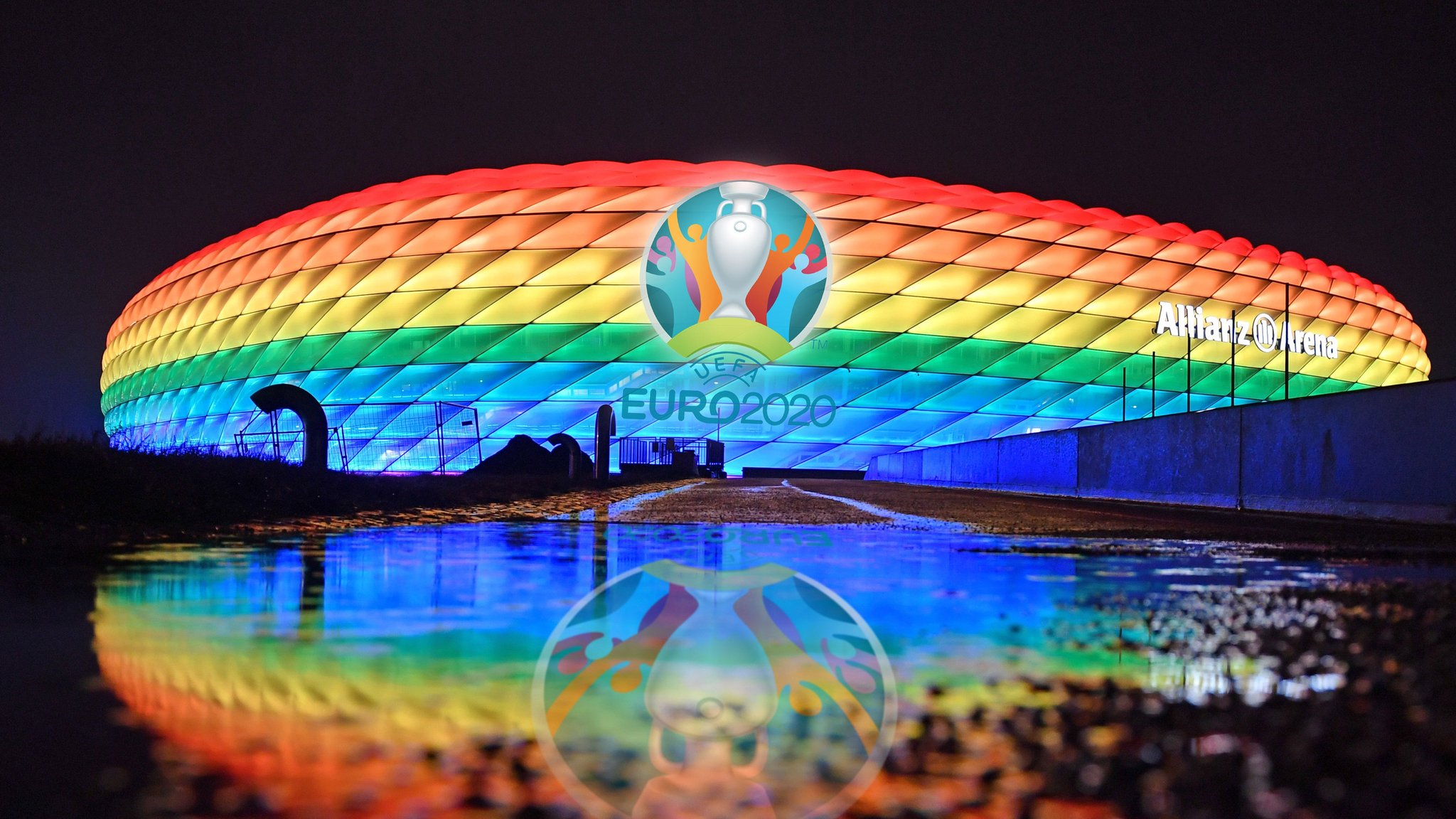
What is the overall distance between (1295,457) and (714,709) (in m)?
9.74

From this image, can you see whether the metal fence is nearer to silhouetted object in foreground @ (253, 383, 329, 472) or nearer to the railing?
the railing

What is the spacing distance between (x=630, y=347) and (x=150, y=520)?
30740mm

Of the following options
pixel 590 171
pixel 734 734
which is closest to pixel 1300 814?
pixel 734 734

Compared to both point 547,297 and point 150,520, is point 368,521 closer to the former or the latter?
point 150,520

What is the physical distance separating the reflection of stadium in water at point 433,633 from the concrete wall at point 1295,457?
16.7 ft

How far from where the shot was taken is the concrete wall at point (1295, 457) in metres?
7.73

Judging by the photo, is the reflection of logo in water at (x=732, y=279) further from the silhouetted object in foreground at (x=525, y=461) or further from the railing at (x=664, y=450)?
the silhouetted object in foreground at (x=525, y=461)

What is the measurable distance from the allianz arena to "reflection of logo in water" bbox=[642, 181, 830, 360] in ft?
0.31

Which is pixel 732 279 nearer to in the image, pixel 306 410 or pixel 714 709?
pixel 306 410

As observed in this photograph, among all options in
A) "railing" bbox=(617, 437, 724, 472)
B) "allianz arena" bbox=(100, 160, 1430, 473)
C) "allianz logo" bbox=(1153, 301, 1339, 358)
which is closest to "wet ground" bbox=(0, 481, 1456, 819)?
"railing" bbox=(617, 437, 724, 472)

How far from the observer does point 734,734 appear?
1062 millimetres

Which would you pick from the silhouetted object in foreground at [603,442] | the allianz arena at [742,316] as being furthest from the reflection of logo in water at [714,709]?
the allianz arena at [742,316]

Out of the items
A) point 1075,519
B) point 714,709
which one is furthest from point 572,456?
point 714,709

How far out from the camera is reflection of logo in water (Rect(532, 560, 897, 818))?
0.88 meters
